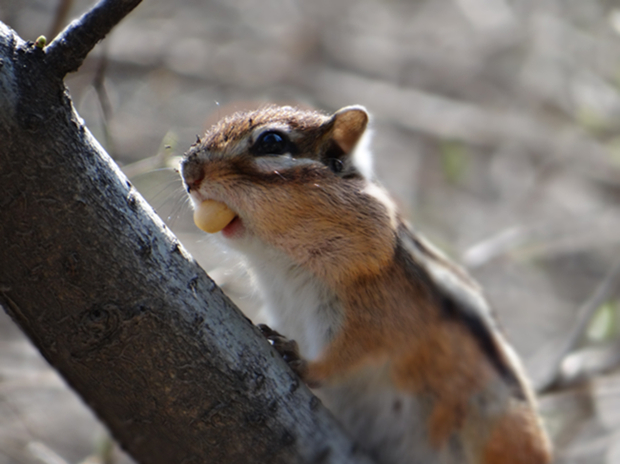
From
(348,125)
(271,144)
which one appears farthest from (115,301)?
(348,125)

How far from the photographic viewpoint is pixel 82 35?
126 centimetres

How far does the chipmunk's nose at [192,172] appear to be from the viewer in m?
2.01

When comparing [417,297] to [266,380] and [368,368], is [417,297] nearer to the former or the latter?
[368,368]

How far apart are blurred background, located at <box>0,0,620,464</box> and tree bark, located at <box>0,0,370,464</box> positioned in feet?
9.69

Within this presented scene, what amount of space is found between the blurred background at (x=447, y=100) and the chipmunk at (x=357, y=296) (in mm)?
1835

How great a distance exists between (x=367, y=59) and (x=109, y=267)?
5837mm

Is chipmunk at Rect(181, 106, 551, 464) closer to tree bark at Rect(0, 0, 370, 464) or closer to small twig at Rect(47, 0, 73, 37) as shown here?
tree bark at Rect(0, 0, 370, 464)

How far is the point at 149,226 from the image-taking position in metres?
1.46

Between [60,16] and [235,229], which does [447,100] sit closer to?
[60,16]

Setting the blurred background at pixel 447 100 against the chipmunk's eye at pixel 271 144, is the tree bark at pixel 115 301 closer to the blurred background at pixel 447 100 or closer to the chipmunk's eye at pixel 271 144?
the chipmunk's eye at pixel 271 144

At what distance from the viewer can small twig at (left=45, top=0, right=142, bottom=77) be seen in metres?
1.24

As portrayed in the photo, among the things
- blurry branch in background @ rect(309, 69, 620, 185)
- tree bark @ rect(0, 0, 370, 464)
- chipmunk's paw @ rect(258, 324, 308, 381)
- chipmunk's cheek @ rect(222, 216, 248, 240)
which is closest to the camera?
tree bark @ rect(0, 0, 370, 464)

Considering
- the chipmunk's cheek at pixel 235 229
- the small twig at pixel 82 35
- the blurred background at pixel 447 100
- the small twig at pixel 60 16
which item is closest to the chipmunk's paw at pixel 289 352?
the chipmunk's cheek at pixel 235 229

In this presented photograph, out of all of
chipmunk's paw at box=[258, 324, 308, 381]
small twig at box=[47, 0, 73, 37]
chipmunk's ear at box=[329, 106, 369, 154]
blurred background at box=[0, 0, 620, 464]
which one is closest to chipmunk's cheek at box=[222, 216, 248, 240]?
chipmunk's paw at box=[258, 324, 308, 381]
